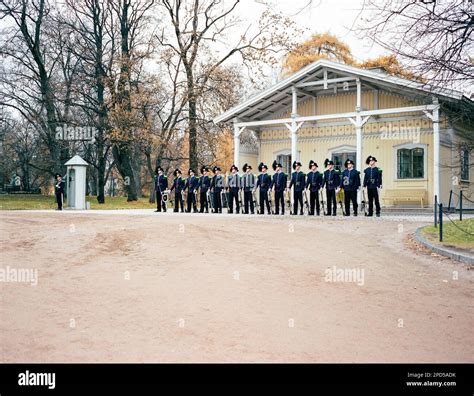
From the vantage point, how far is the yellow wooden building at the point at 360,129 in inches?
992

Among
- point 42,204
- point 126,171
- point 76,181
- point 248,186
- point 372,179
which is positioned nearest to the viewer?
point 372,179

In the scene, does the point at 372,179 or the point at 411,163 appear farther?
the point at 411,163

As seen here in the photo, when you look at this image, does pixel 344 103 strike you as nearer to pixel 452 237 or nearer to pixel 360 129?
pixel 360 129

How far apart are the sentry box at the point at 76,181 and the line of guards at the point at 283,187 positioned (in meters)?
5.02

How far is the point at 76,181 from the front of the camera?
28828mm

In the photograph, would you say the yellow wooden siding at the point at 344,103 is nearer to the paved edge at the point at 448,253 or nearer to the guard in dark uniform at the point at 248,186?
the guard in dark uniform at the point at 248,186

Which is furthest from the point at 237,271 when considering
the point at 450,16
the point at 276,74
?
the point at 276,74

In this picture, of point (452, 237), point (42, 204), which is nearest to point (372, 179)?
point (452, 237)

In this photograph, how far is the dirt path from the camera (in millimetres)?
5621

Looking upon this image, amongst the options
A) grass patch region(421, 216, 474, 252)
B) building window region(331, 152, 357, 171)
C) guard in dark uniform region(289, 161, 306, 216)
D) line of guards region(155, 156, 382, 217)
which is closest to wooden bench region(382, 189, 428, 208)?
line of guards region(155, 156, 382, 217)

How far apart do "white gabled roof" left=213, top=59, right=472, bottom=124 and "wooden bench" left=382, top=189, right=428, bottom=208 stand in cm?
460

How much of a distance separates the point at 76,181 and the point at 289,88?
12.0 metres

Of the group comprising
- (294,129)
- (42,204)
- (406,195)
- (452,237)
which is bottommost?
(452,237)

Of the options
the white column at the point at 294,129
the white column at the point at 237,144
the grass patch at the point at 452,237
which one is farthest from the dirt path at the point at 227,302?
the white column at the point at 237,144
